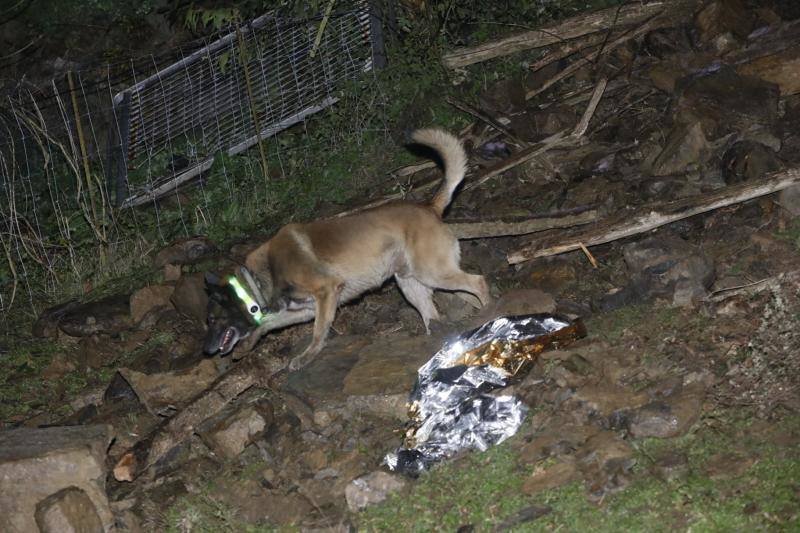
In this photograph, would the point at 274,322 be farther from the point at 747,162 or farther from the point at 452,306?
the point at 747,162

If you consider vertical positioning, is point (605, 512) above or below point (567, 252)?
above

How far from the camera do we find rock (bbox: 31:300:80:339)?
7.44 meters

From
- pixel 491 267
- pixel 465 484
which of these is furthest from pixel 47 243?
pixel 465 484

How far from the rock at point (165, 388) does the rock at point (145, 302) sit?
1430 millimetres

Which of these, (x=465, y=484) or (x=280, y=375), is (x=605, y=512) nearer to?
(x=465, y=484)

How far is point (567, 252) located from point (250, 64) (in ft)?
14.2

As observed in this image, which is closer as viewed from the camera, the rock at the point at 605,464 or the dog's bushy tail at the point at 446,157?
the rock at the point at 605,464

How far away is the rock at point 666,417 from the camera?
159 inches

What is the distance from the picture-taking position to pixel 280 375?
19.3ft

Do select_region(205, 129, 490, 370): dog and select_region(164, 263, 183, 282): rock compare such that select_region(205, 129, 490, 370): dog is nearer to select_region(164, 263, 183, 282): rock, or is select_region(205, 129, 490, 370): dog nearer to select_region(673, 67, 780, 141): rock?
select_region(164, 263, 183, 282): rock

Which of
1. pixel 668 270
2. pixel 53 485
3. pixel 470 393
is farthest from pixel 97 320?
pixel 668 270

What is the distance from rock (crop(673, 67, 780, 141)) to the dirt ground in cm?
2

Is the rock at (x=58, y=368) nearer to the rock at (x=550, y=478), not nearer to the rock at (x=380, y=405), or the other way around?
the rock at (x=380, y=405)

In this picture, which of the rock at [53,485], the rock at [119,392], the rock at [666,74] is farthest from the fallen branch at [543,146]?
the rock at [53,485]
